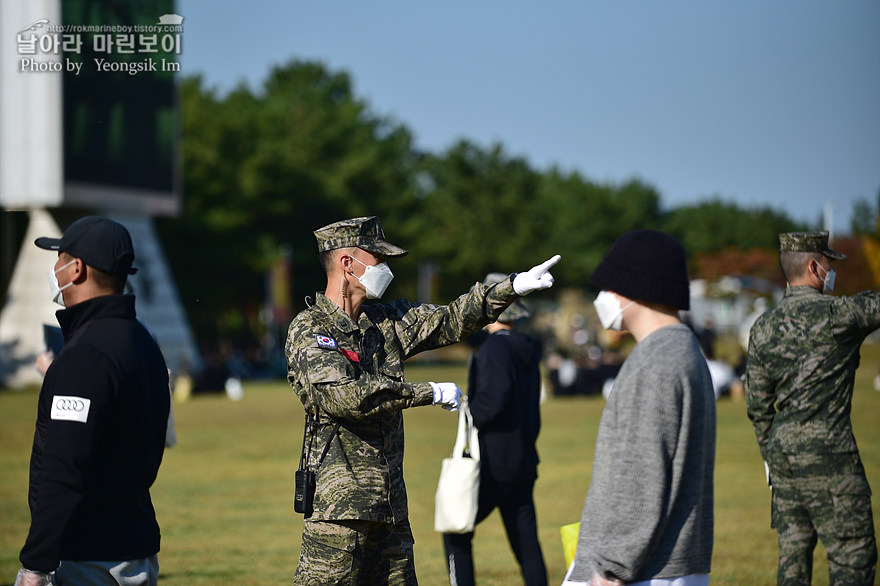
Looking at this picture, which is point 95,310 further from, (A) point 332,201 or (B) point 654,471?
(A) point 332,201

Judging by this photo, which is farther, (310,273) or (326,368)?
(310,273)

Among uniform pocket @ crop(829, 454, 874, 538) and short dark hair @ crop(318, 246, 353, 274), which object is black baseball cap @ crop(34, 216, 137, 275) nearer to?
short dark hair @ crop(318, 246, 353, 274)

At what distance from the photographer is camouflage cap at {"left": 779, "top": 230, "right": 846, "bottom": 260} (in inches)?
223

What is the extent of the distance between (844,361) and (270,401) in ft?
88.4

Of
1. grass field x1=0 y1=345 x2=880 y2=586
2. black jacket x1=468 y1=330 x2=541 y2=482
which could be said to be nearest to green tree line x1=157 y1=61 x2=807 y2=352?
grass field x1=0 y1=345 x2=880 y2=586

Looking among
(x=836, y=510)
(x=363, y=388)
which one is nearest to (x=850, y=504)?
(x=836, y=510)

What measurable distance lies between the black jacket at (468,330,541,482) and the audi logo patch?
3.40 meters

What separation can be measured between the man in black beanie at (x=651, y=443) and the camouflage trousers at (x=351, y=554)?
1.40m

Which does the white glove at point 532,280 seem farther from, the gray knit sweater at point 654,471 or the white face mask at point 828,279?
the white face mask at point 828,279

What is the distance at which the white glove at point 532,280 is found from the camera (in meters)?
4.73

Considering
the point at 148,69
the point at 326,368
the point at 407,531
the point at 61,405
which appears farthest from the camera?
the point at 148,69

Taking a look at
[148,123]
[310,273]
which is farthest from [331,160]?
[148,123]

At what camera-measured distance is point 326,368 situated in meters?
4.52

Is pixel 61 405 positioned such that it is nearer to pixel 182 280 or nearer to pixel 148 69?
pixel 148 69
